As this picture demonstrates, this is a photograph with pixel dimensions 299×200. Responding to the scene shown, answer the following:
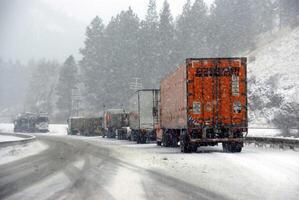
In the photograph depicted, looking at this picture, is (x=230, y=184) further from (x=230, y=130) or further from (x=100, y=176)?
(x=230, y=130)

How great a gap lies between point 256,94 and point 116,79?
32013 mm

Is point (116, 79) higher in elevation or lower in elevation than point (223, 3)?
lower

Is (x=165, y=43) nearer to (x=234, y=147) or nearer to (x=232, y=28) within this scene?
(x=232, y=28)

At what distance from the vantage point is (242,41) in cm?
9744

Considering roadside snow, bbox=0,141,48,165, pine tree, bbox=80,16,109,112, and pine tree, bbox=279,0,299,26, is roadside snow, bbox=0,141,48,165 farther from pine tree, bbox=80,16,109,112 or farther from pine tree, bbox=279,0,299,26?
pine tree, bbox=279,0,299,26

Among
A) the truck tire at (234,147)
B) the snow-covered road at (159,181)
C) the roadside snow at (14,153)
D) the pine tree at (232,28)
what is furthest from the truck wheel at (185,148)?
the pine tree at (232,28)

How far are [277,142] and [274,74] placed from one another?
48690mm

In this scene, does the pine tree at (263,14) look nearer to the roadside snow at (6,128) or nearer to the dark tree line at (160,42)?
the dark tree line at (160,42)

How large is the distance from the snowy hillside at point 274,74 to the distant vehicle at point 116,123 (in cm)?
1468

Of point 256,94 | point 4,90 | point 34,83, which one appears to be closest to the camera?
point 256,94

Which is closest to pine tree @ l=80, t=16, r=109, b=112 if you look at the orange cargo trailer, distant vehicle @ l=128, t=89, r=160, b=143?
distant vehicle @ l=128, t=89, r=160, b=143

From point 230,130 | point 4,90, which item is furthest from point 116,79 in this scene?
point 4,90

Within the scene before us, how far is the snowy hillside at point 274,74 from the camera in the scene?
62.6m

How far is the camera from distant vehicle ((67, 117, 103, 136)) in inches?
2518
